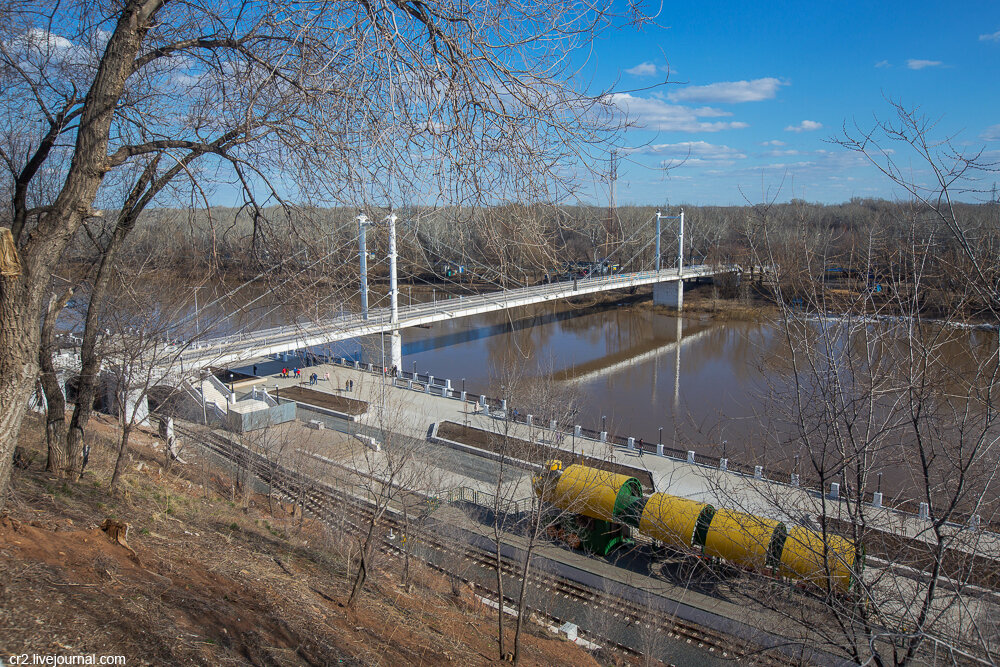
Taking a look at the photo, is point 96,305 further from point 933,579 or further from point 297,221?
point 933,579

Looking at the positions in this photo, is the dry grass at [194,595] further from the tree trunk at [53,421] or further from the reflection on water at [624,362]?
the reflection on water at [624,362]

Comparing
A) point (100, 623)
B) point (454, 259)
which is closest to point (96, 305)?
point (100, 623)

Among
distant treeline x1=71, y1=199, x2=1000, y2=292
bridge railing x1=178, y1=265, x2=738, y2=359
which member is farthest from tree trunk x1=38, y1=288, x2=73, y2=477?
distant treeline x1=71, y1=199, x2=1000, y2=292

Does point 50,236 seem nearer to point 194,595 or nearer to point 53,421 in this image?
point 194,595

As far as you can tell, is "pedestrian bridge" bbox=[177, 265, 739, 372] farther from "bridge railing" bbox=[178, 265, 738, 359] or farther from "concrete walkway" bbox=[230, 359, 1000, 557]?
"concrete walkway" bbox=[230, 359, 1000, 557]

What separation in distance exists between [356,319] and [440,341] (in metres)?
26.3

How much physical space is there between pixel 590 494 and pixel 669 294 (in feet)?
106

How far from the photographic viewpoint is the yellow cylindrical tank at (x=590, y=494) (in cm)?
969

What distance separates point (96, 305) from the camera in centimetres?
575

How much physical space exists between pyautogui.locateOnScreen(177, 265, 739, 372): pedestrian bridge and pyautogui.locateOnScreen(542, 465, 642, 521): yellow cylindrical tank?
3.03 meters

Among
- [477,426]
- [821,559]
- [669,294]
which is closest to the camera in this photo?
[821,559]

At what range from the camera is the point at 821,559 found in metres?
5.03

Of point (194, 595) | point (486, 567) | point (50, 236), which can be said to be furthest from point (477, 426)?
point (50, 236)

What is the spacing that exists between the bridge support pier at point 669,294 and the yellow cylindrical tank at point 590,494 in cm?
3042
